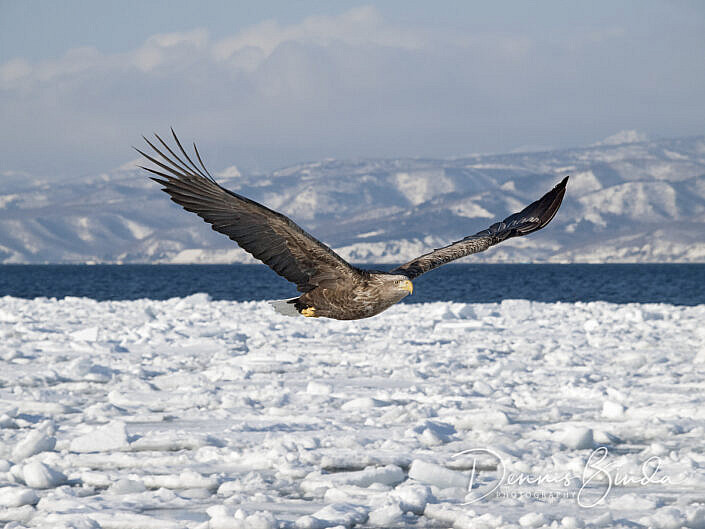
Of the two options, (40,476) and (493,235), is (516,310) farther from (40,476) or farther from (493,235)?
(40,476)

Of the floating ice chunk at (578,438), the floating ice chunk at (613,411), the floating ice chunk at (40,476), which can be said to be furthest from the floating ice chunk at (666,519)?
the floating ice chunk at (40,476)

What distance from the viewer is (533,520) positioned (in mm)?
6227

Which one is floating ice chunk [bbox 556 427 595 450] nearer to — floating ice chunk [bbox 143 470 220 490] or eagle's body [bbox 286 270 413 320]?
floating ice chunk [bbox 143 470 220 490]

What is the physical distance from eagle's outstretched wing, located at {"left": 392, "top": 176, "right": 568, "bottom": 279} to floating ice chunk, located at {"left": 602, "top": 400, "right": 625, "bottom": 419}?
8.71 feet

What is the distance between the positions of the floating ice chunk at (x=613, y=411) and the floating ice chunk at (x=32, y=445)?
5349 mm

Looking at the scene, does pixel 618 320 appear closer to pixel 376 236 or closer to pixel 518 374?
pixel 518 374

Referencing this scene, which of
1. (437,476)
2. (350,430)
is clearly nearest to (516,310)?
(350,430)

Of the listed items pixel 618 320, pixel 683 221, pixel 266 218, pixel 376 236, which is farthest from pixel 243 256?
pixel 266 218

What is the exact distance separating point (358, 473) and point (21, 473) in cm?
261

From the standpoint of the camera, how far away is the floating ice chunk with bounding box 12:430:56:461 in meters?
7.71

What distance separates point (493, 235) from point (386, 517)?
2347 mm

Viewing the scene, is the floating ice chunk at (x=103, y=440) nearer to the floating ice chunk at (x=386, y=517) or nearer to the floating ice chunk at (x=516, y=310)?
the floating ice chunk at (x=386, y=517)

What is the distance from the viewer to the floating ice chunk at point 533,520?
A: 6223mm

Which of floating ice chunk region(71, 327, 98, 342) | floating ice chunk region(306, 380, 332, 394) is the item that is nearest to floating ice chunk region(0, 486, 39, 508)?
floating ice chunk region(306, 380, 332, 394)
